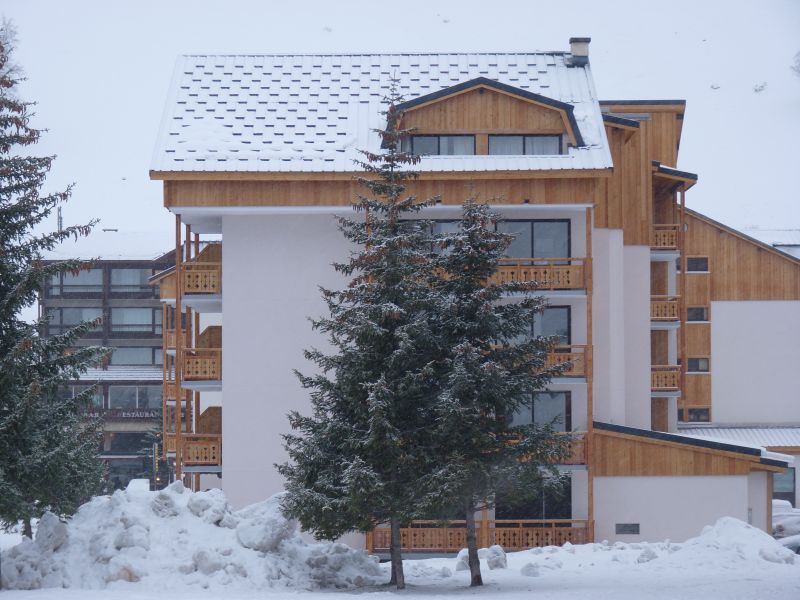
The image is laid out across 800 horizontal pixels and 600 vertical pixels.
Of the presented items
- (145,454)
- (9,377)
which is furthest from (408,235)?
(145,454)

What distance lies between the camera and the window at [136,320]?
83.2 meters

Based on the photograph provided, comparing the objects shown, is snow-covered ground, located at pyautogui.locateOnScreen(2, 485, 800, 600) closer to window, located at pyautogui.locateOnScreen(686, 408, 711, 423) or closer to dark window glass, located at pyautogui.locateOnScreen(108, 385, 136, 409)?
window, located at pyautogui.locateOnScreen(686, 408, 711, 423)

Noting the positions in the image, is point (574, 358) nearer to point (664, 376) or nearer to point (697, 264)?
point (664, 376)

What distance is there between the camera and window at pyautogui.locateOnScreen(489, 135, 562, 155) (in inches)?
1404

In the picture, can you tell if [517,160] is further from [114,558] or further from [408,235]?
[114,558]

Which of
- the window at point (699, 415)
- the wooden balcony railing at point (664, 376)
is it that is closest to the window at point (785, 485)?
the window at point (699, 415)

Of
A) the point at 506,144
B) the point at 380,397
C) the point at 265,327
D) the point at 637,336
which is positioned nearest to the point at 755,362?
the point at 637,336

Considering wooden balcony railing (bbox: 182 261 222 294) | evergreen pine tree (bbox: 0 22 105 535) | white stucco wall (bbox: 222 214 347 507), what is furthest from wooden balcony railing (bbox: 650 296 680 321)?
evergreen pine tree (bbox: 0 22 105 535)

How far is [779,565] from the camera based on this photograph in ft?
86.5

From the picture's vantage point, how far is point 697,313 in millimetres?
57594

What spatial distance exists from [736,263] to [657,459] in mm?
24610

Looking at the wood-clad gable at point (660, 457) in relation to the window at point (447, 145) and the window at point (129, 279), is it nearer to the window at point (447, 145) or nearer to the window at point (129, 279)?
the window at point (447, 145)

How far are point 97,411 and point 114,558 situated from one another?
5699 cm

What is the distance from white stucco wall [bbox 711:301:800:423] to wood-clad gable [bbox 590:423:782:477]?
2381 cm
